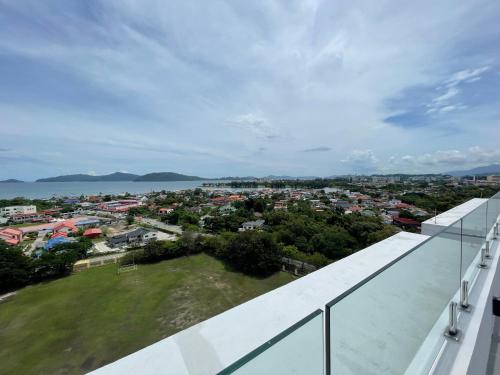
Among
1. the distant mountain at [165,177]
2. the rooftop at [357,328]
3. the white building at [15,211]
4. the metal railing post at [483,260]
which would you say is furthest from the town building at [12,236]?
the distant mountain at [165,177]

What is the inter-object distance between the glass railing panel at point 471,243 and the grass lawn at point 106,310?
21.6 ft

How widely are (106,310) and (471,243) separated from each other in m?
9.25

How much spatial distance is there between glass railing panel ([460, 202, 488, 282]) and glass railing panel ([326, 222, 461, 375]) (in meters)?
0.28

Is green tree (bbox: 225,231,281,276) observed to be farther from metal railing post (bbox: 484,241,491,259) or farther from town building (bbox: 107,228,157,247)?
metal railing post (bbox: 484,241,491,259)

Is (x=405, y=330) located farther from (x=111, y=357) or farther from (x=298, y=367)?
(x=111, y=357)

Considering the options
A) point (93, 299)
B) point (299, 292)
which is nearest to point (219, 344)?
point (299, 292)

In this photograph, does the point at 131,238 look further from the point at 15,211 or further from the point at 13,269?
the point at 15,211

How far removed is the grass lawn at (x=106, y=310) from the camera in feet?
18.3

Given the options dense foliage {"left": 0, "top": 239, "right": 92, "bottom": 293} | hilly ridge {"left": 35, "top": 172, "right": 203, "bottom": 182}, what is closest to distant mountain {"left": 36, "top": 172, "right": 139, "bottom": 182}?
Answer: hilly ridge {"left": 35, "top": 172, "right": 203, "bottom": 182}

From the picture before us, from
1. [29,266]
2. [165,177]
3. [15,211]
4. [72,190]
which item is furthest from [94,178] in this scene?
A: [29,266]

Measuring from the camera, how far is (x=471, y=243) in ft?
5.84

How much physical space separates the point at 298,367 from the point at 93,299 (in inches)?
397

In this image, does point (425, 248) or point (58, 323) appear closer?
point (425, 248)

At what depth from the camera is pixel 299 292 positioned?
52.8 inches
